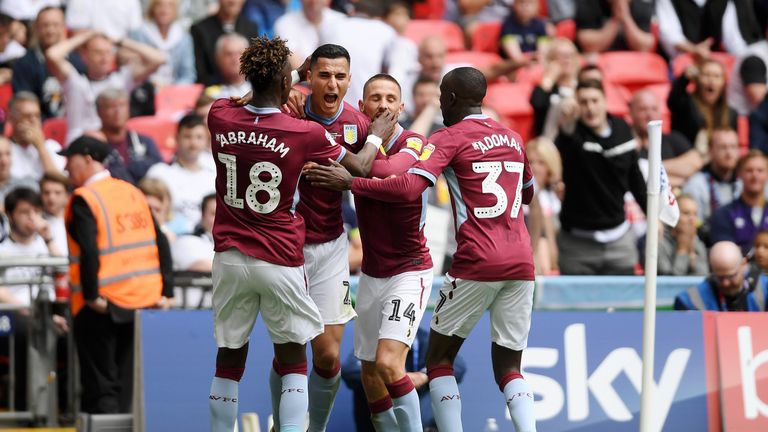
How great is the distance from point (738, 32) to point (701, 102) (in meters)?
2.37

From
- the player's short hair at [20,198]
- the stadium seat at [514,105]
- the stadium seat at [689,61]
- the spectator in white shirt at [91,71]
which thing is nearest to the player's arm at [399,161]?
the player's short hair at [20,198]

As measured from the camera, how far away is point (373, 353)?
28.5ft

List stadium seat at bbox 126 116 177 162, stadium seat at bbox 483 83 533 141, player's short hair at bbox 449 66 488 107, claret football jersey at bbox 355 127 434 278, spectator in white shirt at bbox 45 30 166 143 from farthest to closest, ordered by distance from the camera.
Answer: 1. stadium seat at bbox 483 83 533 141
2. stadium seat at bbox 126 116 177 162
3. spectator in white shirt at bbox 45 30 166 143
4. claret football jersey at bbox 355 127 434 278
5. player's short hair at bbox 449 66 488 107

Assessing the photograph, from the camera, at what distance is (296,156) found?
7938 millimetres

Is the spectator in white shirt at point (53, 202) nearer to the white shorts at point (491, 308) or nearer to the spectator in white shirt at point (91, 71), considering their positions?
the spectator in white shirt at point (91, 71)

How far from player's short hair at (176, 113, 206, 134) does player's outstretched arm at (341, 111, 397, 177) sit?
4.82 metres

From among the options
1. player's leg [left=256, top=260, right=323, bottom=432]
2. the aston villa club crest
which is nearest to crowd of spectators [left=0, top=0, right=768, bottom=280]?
the aston villa club crest

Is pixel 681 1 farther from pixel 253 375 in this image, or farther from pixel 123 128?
pixel 253 375

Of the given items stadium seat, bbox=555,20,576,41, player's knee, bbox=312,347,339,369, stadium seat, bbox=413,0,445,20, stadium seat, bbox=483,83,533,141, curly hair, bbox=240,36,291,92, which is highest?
stadium seat, bbox=413,0,445,20

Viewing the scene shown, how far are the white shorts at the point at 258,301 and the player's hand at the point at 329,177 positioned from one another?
514 millimetres

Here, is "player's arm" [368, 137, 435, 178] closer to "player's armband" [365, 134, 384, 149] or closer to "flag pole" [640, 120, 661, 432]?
"player's armband" [365, 134, 384, 149]

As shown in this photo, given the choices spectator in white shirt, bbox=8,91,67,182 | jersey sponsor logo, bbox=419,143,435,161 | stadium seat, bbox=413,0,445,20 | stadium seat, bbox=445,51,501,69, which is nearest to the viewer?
jersey sponsor logo, bbox=419,143,435,161

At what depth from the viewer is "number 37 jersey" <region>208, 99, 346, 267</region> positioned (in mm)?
7895

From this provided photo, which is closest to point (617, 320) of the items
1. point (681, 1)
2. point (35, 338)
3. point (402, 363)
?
point (402, 363)
